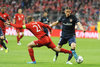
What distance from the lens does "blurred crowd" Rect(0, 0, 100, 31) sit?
116ft

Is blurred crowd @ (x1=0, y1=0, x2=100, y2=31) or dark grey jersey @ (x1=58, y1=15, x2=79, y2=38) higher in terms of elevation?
dark grey jersey @ (x1=58, y1=15, x2=79, y2=38)

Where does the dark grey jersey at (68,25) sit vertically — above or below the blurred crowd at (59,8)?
above

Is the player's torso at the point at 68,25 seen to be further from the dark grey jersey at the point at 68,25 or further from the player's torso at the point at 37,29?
the player's torso at the point at 37,29

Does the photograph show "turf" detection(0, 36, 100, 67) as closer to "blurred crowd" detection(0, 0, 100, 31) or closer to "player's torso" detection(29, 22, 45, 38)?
"player's torso" detection(29, 22, 45, 38)

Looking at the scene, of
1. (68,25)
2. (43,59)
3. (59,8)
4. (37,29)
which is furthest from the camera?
(59,8)

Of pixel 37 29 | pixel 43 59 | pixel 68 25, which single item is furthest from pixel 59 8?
pixel 37 29

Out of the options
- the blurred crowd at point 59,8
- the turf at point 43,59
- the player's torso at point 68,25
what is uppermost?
the player's torso at point 68,25

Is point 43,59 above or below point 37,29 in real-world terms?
below

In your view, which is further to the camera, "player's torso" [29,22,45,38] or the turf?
"player's torso" [29,22,45,38]

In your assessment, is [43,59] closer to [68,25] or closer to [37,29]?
[68,25]

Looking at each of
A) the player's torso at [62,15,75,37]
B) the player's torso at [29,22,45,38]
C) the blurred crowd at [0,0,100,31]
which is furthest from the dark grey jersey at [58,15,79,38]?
the blurred crowd at [0,0,100,31]

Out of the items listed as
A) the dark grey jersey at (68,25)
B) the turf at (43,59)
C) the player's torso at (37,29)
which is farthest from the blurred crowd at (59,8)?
the player's torso at (37,29)

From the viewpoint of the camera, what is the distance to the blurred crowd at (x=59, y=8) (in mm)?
35344

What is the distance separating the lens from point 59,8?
128 ft
